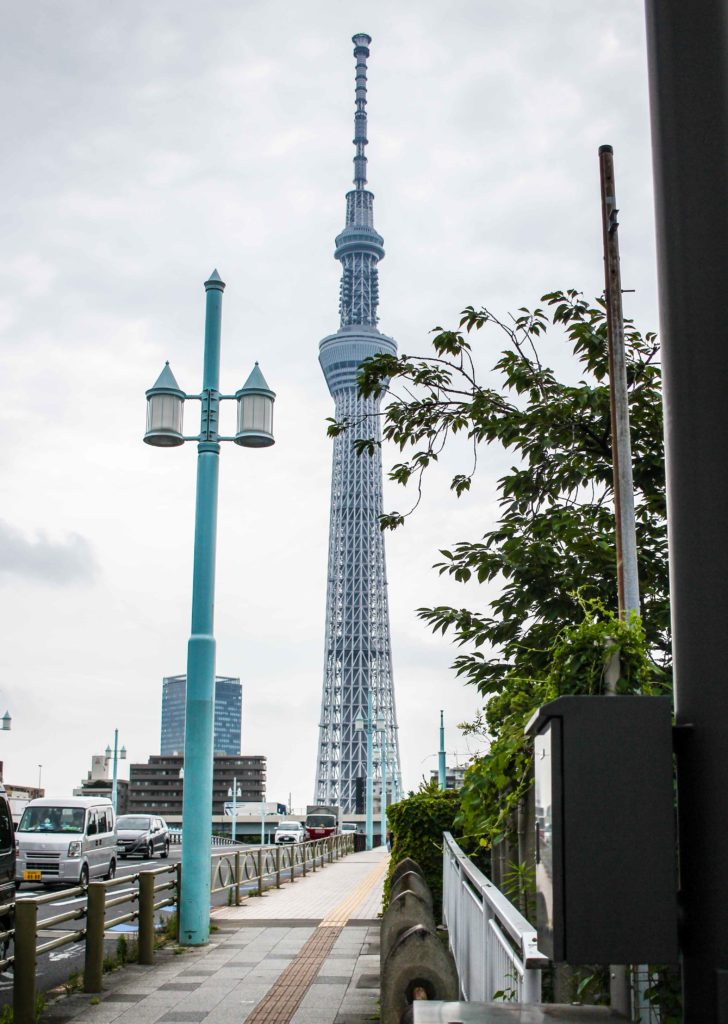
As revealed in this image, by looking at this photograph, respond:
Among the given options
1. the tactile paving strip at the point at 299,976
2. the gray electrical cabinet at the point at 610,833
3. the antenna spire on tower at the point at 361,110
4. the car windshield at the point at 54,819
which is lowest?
the tactile paving strip at the point at 299,976

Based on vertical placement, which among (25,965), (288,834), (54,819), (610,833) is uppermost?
(610,833)

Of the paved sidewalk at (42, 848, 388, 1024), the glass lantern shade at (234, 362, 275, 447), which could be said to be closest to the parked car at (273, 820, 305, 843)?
the paved sidewalk at (42, 848, 388, 1024)

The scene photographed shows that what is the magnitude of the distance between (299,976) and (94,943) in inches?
86.3

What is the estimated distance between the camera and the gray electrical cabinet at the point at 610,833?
2.02 meters

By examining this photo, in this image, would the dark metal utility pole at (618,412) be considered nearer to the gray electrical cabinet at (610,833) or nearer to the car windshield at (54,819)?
the gray electrical cabinet at (610,833)

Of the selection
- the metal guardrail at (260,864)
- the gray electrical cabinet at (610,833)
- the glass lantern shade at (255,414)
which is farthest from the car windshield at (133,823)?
the gray electrical cabinet at (610,833)

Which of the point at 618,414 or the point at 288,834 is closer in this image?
the point at 618,414

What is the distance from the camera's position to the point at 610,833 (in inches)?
81.0

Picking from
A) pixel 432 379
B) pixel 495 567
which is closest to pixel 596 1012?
pixel 495 567

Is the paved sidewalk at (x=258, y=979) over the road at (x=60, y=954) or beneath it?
over

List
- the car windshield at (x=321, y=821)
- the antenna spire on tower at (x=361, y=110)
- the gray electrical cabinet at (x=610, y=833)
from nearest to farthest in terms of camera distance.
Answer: the gray electrical cabinet at (x=610, y=833)
the car windshield at (x=321, y=821)
the antenna spire on tower at (x=361, y=110)

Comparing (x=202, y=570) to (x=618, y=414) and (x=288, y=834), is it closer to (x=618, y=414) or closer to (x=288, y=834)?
(x=618, y=414)

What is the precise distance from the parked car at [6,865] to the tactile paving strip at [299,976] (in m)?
3.09

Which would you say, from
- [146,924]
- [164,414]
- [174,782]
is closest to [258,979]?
[146,924]
